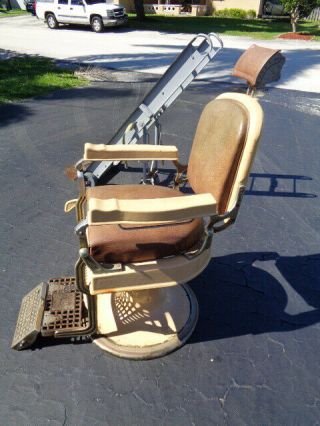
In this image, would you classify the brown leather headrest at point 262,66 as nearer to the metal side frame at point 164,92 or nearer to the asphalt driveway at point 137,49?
the metal side frame at point 164,92

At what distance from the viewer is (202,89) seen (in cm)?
720

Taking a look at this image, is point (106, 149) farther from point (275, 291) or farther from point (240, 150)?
point (275, 291)

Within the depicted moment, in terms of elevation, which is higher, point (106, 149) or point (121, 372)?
point (106, 149)

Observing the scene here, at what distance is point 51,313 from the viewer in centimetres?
214

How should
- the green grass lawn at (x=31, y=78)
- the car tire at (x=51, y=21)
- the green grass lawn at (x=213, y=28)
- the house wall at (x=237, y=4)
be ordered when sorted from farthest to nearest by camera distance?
the house wall at (x=237, y=4) < the green grass lawn at (x=213, y=28) < the car tire at (x=51, y=21) < the green grass lawn at (x=31, y=78)

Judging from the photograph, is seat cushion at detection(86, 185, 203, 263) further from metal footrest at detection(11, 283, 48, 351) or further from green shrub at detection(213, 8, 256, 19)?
green shrub at detection(213, 8, 256, 19)

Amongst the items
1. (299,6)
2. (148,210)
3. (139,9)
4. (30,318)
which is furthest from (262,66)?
(139,9)

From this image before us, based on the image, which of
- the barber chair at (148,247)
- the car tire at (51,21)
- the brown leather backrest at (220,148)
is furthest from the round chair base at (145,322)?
the car tire at (51,21)

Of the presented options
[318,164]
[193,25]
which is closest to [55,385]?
[318,164]

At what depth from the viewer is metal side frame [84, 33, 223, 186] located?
3404 mm

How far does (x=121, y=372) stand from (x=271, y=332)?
92 centimetres

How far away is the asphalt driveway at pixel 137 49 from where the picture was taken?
8.66 m

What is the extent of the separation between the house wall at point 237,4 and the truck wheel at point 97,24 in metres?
13.1

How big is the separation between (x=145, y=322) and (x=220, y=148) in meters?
1.09
